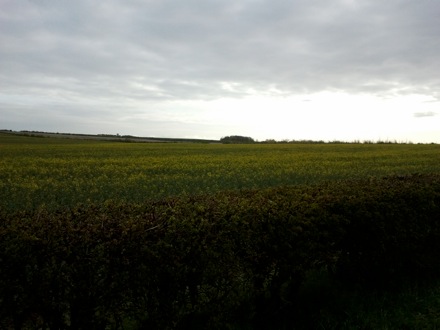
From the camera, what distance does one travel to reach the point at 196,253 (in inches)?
143

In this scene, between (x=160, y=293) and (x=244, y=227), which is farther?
(x=244, y=227)

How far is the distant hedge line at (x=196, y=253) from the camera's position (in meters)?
3.14

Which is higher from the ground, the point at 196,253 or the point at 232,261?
the point at 196,253

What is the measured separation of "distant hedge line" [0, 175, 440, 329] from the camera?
3.14m

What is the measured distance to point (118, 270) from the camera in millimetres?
3285

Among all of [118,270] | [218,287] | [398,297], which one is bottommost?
[398,297]

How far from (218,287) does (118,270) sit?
112 centimetres

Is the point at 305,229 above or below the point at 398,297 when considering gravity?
above

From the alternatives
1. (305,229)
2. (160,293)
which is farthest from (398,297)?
(160,293)

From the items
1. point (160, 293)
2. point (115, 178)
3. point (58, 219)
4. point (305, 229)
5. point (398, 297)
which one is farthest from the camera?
point (115, 178)

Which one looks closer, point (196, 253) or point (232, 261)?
point (196, 253)

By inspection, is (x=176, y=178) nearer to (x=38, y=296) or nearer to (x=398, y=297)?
(x=398, y=297)

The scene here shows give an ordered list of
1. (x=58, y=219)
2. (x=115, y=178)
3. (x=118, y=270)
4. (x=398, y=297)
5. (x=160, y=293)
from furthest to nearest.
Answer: (x=115, y=178) < (x=398, y=297) < (x=58, y=219) < (x=160, y=293) < (x=118, y=270)

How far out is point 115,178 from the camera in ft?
56.3
